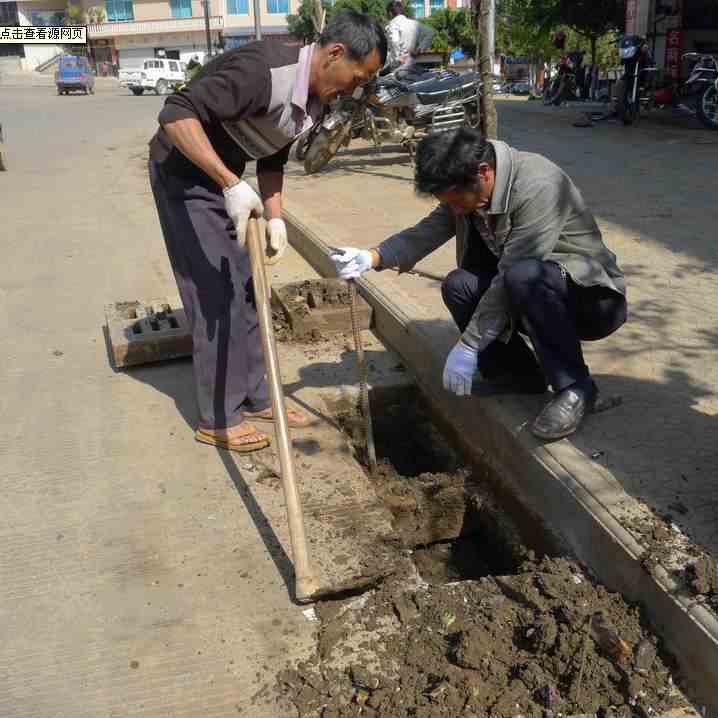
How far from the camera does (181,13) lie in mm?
61438

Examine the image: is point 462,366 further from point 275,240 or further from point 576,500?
point 275,240

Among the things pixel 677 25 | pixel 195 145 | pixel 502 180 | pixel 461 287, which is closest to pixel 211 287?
pixel 195 145

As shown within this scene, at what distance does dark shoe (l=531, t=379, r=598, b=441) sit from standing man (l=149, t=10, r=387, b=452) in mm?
1154

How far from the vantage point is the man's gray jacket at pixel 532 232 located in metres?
2.83

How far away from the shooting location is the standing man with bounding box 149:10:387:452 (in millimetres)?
2924

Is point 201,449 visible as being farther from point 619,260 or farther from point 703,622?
point 619,260

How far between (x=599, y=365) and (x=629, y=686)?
5.98 ft

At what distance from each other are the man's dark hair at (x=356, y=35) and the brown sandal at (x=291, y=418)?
60.5 inches

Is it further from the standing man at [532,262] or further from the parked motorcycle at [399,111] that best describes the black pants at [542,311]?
the parked motorcycle at [399,111]

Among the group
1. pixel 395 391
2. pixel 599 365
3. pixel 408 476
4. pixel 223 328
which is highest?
pixel 223 328

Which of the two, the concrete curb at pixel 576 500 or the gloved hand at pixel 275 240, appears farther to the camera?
the gloved hand at pixel 275 240

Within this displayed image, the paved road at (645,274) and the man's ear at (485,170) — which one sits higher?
the man's ear at (485,170)

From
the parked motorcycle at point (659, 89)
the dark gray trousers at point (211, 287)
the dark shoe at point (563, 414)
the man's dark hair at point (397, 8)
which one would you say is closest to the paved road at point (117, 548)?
the dark gray trousers at point (211, 287)

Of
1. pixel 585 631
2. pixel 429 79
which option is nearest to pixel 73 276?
pixel 585 631
